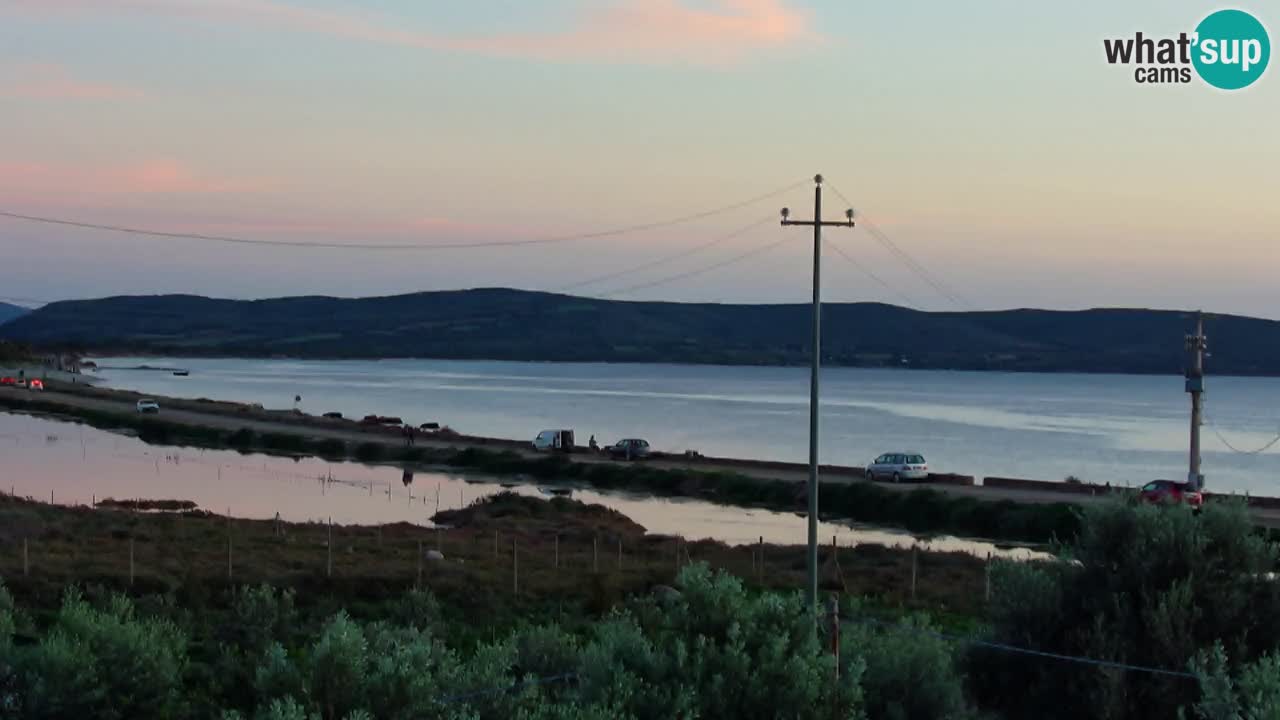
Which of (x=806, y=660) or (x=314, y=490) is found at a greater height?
(x=806, y=660)

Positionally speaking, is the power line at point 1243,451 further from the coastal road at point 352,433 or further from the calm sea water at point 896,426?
the coastal road at point 352,433

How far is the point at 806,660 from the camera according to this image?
34.3 ft

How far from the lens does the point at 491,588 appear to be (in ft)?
94.7

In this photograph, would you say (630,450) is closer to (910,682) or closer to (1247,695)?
(910,682)

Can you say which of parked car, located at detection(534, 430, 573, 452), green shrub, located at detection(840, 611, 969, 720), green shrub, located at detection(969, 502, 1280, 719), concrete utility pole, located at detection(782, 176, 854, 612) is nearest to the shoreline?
parked car, located at detection(534, 430, 573, 452)

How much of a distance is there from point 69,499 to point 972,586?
3795cm

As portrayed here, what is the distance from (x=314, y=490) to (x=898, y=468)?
2633 centimetres

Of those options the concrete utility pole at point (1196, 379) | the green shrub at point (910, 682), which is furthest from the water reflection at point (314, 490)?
the green shrub at point (910, 682)

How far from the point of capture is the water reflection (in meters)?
51.2

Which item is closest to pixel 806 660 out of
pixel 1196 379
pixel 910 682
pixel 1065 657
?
pixel 910 682

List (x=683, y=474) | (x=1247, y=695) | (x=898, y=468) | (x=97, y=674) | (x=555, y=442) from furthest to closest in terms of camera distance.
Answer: (x=555, y=442) → (x=683, y=474) → (x=898, y=468) → (x=97, y=674) → (x=1247, y=695)

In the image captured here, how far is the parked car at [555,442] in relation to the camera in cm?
7886

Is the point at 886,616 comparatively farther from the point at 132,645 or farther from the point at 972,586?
the point at 132,645

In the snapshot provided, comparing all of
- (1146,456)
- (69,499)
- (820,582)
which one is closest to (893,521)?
(820,582)
